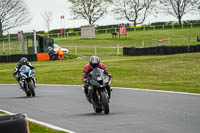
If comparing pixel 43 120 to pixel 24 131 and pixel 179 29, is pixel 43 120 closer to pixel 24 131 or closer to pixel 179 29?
pixel 24 131

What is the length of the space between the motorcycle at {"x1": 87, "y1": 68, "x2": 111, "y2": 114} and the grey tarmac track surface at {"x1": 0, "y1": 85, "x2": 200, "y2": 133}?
222 mm

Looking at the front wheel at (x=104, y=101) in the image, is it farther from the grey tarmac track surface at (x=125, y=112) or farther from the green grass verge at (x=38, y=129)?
the green grass verge at (x=38, y=129)

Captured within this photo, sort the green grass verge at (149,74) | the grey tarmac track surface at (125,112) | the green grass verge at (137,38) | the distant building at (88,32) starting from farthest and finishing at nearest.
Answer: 1. the distant building at (88,32)
2. the green grass verge at (137,38)
3. the green grass verge at (149,74)
4. the grey tarmac track surface at (125,112)

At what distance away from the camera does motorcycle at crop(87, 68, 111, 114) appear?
35.8 feet

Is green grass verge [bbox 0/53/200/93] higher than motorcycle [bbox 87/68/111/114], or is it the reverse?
motorcycle [bbox 87/68/111/114]

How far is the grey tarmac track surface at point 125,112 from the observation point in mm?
8805

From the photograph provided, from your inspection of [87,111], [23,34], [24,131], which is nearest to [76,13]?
[23,34]

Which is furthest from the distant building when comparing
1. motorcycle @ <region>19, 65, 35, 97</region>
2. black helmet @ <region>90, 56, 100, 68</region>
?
black helmet @ <region>90, 56, 100, 68</region>

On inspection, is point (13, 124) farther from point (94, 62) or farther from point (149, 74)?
point (149, 74)

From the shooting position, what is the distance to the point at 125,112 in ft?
37.2

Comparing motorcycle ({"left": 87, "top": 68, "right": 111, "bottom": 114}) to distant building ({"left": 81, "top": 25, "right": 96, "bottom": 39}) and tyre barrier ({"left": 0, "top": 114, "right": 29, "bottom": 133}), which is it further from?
distant building ({"left": 81, "top": 25, "right": 96, "bottom": 39})

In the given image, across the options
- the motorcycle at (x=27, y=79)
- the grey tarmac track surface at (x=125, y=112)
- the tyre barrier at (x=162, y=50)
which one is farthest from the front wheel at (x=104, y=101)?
the tyre barrier at (x=162, y=50)

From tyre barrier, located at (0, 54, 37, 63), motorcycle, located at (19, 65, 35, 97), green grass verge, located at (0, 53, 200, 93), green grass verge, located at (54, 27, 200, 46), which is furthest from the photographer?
green grass verge, located at (54, 27, 200, 46)

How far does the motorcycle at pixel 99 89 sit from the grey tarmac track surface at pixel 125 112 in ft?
0.73
